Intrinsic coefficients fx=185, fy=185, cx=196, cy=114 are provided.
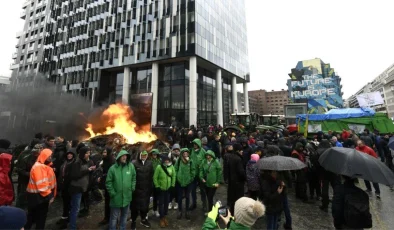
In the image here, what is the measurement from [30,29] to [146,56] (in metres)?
45.4

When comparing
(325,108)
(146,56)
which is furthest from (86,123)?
(325,108)

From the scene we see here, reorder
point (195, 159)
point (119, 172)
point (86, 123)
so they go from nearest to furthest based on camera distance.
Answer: point (119, 172) < point (195, 159) < point (86, 123)

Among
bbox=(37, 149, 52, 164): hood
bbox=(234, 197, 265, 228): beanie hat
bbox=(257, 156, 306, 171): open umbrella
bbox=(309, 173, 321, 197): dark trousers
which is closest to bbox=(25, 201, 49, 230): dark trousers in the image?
bbox=(37, 149, 52, 164): hood

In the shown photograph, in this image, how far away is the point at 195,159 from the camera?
5418 mm

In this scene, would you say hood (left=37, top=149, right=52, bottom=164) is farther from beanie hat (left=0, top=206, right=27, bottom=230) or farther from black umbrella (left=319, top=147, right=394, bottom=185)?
black umbrella (left=319, top=147, right=394, bottom=185)

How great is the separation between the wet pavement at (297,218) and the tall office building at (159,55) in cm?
2011

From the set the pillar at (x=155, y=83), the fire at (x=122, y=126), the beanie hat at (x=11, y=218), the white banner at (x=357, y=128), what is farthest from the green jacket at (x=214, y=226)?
the pillar at (x=155, y=83)

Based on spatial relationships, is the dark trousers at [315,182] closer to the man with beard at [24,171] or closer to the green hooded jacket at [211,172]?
the green hooded jacket at [211,172]

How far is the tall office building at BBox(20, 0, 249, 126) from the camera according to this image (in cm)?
2670

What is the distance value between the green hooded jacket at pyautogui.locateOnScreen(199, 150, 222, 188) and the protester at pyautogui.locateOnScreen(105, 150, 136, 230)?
1915 mm

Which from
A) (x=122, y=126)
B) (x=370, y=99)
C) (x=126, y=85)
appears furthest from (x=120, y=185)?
(x=126, y=85)

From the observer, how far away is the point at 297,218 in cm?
507

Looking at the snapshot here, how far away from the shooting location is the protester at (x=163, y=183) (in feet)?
15.5

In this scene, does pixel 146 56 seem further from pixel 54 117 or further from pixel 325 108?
pixel 325 108
